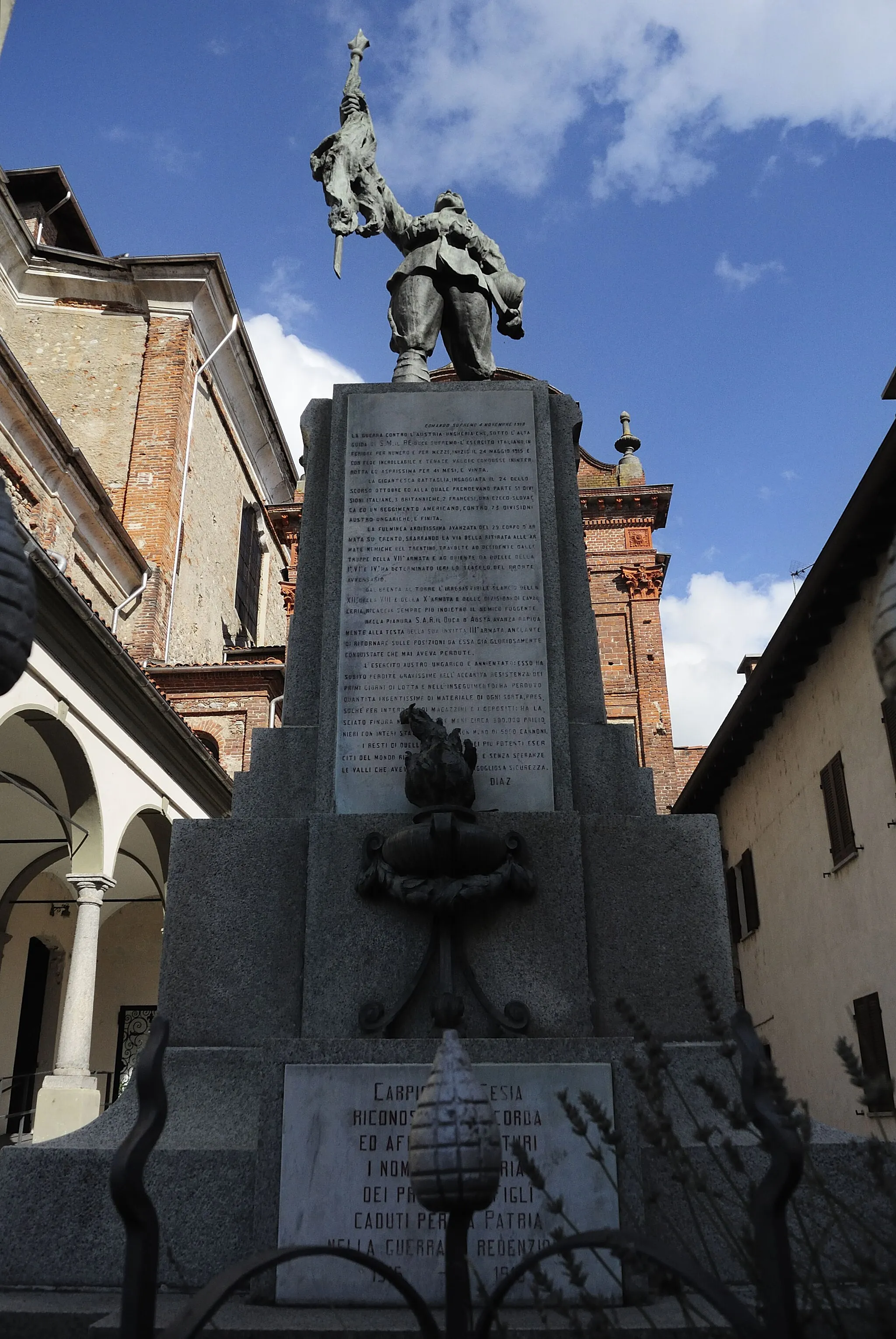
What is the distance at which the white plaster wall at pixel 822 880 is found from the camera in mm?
11984

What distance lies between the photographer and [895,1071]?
11477mm

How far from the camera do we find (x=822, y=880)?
13.9 meters

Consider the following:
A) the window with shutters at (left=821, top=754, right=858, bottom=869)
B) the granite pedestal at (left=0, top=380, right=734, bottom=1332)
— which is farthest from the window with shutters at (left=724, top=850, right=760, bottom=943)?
the granite pedestal at (left=0, top=380, right=734, bottom=1332)

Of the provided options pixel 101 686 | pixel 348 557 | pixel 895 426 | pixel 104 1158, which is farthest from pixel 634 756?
pixel 101 686

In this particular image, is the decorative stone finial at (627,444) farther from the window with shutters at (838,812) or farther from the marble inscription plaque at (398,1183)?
the marble inscription plaque at (398,1183)

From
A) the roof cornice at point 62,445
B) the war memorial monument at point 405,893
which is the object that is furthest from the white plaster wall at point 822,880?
the roof cornice at point 62,445

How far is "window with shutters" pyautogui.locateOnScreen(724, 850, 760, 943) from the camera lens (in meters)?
17.3

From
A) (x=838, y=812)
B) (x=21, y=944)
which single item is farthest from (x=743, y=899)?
(x=21, y=944)

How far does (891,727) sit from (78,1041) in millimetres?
9832

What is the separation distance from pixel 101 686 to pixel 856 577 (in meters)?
9.16

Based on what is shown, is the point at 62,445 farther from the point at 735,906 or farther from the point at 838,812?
the point at 838,812

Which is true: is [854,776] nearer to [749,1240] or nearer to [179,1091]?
[179,1091]

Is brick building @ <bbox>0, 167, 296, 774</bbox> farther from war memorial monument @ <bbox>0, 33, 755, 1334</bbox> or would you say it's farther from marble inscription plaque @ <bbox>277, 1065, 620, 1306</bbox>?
marble inscription plaque @ <bbox>277, 1065, 620, 1306</bbox>

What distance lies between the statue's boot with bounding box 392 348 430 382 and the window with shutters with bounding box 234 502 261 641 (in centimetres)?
2480
